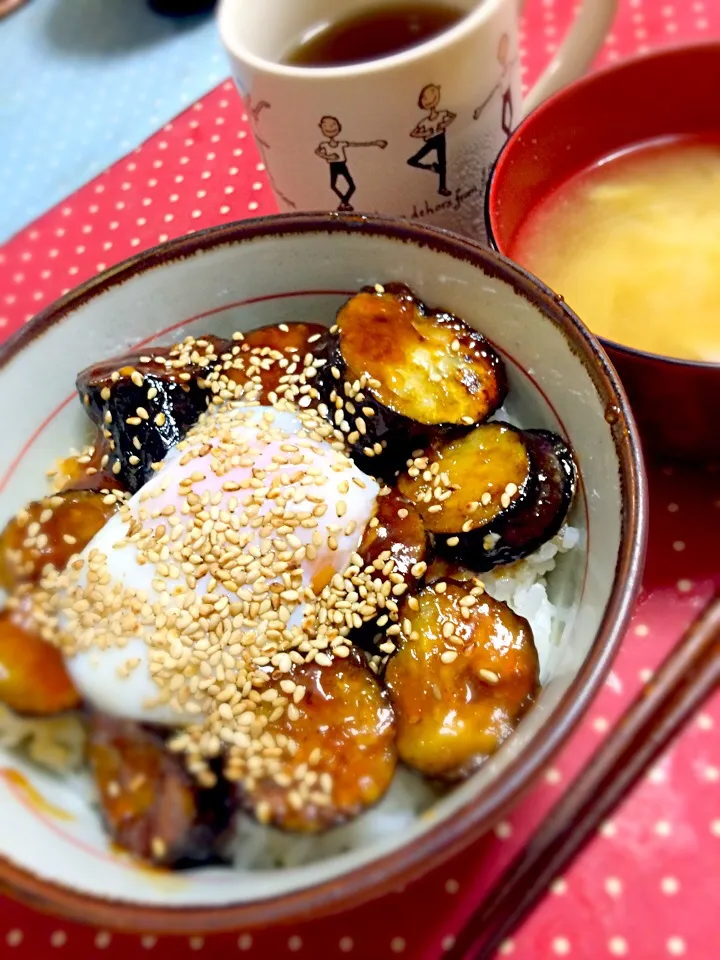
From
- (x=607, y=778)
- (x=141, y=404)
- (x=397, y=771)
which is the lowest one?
(x=397, y=771)

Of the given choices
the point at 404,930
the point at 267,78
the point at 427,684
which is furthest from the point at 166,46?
the point at 404,930

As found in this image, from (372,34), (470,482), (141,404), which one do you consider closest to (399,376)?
(470,482)

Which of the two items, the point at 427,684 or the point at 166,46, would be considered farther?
the point at 166,46

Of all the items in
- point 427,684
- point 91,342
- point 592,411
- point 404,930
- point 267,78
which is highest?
point 267,78

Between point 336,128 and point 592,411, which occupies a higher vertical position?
point 336,128

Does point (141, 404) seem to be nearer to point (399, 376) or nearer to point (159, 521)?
point (159, 521)

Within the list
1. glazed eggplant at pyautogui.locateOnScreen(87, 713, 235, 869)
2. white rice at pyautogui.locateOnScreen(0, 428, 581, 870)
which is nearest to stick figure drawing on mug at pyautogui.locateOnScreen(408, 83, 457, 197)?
white rice at pyautogui.locateOnScreen(0, 428, 581, 870)

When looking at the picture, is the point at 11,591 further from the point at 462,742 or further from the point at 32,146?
the point at 32,146
